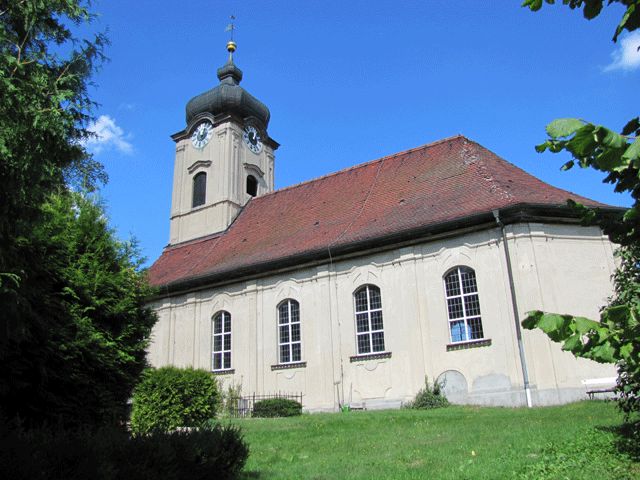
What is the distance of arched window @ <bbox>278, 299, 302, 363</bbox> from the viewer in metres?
22.5

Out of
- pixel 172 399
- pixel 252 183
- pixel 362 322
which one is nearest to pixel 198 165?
pixel 252 183

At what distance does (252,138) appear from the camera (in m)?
33.7

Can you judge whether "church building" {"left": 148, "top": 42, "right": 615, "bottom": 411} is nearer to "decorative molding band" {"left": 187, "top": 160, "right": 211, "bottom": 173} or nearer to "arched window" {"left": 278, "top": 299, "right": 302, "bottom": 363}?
"arched window" {"left": 278, "top": 299, "right": 302, "bottom": 363}

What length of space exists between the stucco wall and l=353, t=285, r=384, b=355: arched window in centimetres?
30

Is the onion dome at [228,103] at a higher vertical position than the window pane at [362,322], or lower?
higher

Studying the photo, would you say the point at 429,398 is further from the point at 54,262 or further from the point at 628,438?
the point at 54,262

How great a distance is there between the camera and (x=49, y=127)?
6.27 m

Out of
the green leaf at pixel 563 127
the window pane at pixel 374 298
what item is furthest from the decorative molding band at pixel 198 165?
Answer: the green leaf at pixel 563 127

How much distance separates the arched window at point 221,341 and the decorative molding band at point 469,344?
394 inches

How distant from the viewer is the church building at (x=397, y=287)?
1819 cm

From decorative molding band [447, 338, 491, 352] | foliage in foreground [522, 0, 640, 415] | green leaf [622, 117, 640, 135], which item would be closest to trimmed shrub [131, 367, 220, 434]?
decorative molding band [447, 338, 491, 352]

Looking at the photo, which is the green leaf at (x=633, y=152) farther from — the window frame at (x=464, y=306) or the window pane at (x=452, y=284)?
the window pane at (x=452, y=284)

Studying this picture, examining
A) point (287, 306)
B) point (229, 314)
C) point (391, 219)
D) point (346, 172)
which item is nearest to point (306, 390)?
point (287, 306)

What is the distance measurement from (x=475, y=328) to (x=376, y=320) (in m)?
3.68
